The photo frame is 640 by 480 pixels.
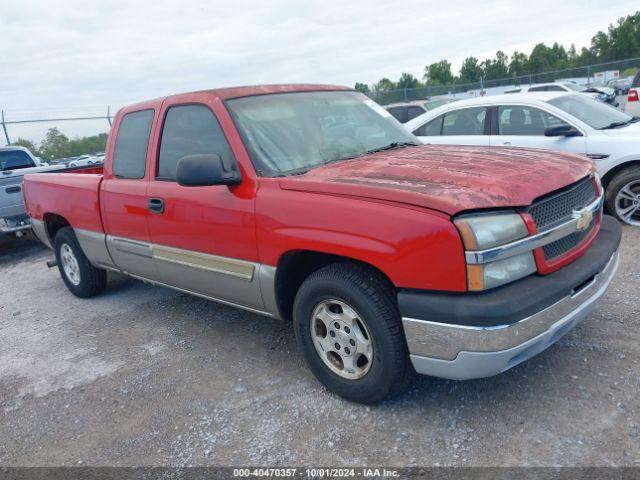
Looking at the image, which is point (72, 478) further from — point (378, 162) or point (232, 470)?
point (378, 162)

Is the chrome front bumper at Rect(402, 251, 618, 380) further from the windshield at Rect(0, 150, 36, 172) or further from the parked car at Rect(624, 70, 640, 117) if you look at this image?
the windshield at Rect(0, 150, 36, 172)

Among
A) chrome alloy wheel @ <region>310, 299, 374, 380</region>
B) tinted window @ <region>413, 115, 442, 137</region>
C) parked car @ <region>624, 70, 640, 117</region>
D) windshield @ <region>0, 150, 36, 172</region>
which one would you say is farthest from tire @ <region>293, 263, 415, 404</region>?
windshield @ <region>0, 150, 36, 172</region>

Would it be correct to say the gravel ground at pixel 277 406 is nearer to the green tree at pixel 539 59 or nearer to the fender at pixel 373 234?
the fender at pixel 373 234

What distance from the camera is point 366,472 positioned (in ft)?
8.67

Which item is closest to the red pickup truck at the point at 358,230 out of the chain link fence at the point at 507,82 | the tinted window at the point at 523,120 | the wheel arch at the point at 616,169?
the wheel arch at the point at 616,169

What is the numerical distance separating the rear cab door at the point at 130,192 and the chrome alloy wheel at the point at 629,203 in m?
4.92

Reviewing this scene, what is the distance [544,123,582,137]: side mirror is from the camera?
6223mm

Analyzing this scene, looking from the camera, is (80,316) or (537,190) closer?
(537,190)

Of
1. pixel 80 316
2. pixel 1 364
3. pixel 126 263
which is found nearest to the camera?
pixel 1 364

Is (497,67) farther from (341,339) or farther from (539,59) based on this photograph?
(341,339)

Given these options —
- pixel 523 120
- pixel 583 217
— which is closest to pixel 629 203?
pixel 523 120

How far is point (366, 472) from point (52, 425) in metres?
2.04

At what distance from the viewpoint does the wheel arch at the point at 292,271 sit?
327 centimetres

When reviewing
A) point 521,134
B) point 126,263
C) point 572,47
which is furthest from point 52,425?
point 572,47
